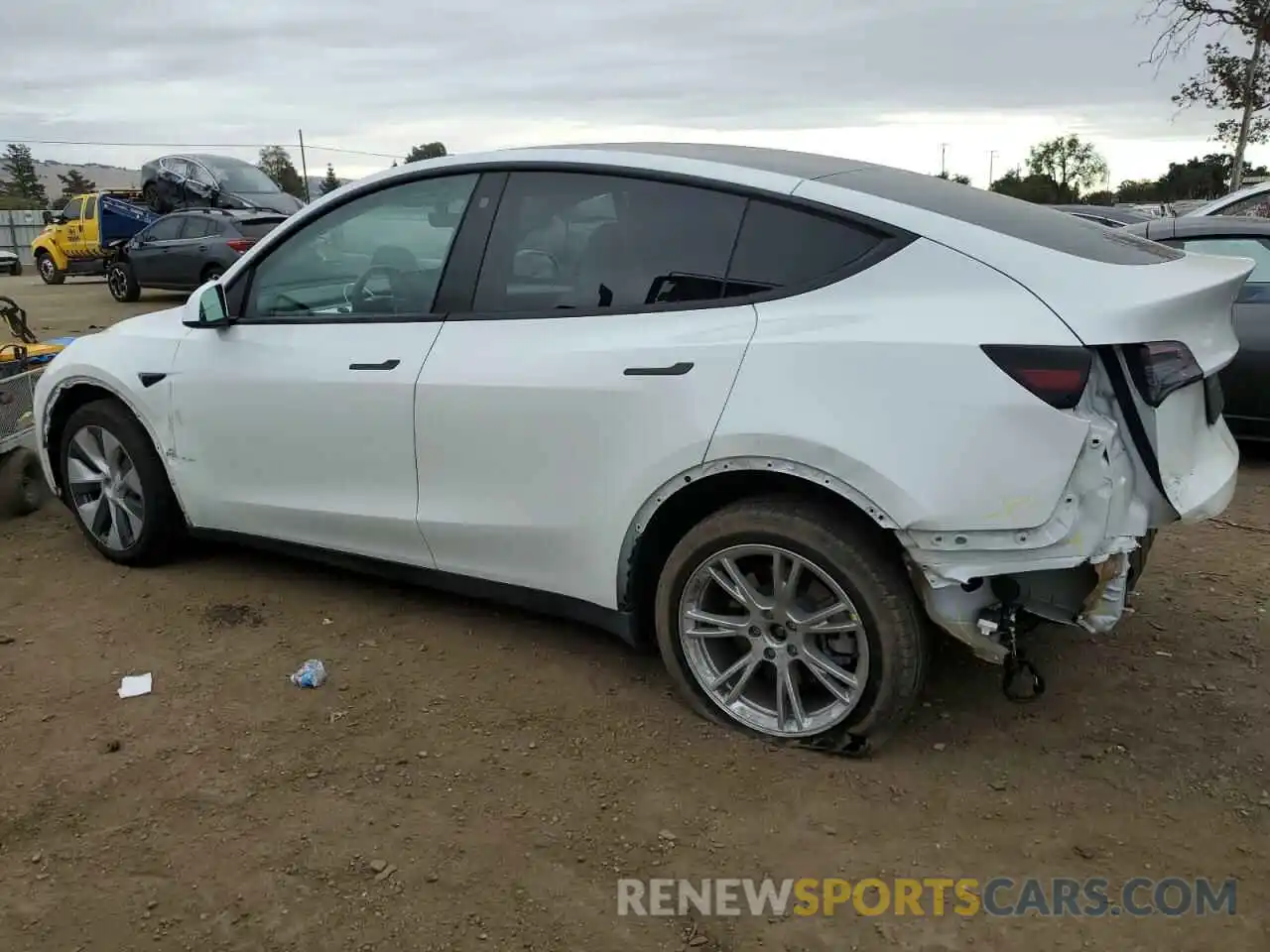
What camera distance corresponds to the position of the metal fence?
33.8 metres

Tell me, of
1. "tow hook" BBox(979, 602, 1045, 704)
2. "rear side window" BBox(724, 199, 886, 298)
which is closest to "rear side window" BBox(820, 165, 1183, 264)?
"rear side window" BBox(724, 199, 886, 298)

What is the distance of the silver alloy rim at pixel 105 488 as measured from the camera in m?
4.47

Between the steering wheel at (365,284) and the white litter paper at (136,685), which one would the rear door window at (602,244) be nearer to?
the steering wheel at (365,284)

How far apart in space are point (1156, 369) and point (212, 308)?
3.28 m

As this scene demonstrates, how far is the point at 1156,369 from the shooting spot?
261 cm

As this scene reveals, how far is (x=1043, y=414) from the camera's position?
8.30 ft

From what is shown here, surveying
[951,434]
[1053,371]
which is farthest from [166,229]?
[1053,371]

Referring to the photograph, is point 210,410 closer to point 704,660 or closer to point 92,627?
point 92,627

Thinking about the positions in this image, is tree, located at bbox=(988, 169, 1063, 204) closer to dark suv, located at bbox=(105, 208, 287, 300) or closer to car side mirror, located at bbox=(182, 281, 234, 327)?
dark suv, located at bbox=(105, 208, 287, 300)

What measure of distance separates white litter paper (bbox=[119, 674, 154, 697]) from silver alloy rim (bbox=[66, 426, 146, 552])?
3.42ft

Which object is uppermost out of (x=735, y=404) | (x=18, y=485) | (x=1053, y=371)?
(x=1053, y=371)

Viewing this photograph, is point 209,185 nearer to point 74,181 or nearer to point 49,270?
point 49,270

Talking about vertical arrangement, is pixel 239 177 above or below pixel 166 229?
above

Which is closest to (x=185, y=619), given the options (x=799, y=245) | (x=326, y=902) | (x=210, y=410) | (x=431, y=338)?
(x=210, y=410)
